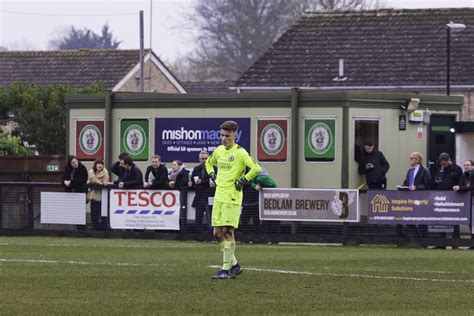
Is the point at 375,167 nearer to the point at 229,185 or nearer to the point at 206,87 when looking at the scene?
the point at 229,185

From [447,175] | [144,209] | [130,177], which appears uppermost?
[447,175]

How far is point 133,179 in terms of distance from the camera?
26656mm

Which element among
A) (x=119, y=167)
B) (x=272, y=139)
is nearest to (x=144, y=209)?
(x=119, y=167)

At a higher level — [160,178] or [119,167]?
[119,167]

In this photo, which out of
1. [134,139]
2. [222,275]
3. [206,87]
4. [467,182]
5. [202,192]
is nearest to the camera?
[222,275]

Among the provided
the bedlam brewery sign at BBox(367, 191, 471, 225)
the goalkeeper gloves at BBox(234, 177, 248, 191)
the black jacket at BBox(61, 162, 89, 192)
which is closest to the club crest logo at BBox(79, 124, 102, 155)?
the black jacket at BBox(61, 162, 89, 192)

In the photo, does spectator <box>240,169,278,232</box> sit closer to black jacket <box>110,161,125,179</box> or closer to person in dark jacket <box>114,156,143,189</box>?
person in dark jacket <box>114,156,143,189</box>

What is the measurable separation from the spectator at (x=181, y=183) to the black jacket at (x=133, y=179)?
61cm

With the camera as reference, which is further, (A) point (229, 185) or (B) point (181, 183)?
(B) point (181, 183)

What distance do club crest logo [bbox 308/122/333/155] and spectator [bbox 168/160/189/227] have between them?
2.67m

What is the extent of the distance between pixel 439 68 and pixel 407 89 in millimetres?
1586

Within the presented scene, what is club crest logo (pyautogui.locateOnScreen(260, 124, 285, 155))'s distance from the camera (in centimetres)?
2728

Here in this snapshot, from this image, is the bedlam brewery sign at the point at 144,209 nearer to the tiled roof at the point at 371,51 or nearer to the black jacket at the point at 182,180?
the black jacket at the point at 182,180

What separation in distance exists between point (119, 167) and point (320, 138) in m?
4.20
